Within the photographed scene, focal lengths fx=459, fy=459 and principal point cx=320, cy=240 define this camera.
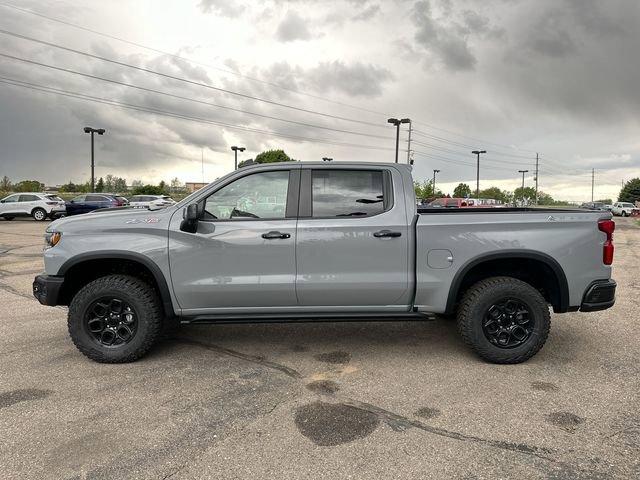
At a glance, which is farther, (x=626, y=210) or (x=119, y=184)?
(x=119, y=184)

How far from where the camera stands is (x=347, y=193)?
4301 mm

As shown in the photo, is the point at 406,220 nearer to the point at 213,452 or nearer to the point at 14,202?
the point at 213,452

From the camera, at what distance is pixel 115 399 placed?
3.57 m

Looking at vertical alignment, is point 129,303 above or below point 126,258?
below

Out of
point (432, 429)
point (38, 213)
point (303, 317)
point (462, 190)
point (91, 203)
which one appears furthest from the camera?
point (462, 190)

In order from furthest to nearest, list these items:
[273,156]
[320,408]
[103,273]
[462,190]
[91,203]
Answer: [462,190], [273,156], [91,203], [103,273], [320,408]

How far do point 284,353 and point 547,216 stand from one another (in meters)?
2.80

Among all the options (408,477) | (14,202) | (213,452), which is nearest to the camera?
(408,477)

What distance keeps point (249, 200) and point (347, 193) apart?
36.0 inches

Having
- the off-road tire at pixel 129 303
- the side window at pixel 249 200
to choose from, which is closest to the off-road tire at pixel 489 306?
the side window at pixel 249 200

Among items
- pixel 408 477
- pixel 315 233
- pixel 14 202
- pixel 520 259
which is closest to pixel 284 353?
pixel 315 233

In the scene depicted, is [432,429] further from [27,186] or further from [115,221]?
[27,186]

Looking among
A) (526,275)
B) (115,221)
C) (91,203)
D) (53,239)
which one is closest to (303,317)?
(115,221)

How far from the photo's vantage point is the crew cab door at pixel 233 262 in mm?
4113
